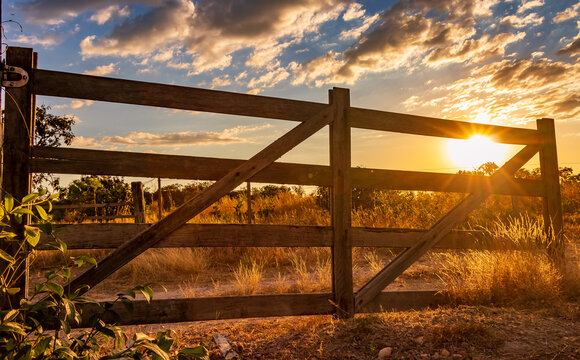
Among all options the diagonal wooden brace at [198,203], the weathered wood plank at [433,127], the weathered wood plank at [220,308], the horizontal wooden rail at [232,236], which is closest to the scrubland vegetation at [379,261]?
the horizontal wooden rail at [232,236]

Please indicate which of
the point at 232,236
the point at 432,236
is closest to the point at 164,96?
the point at 232,236

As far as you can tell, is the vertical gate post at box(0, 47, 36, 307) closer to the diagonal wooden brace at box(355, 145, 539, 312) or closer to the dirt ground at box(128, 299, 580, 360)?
the dirt ground at box(128, 299, 580, 360)

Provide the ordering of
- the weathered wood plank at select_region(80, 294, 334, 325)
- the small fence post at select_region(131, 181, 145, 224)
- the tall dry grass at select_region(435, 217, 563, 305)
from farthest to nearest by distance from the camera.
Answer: the small fence post at select_region(131, 181, 145, 224) → the tall dry grass at select_region(435, 217, 563, 305) → the weathered wood plank at select_region(80, 294, 334, 325)

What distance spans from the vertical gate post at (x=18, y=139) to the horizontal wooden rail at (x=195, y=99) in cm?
13

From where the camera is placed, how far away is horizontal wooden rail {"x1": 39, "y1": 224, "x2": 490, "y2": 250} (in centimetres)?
335

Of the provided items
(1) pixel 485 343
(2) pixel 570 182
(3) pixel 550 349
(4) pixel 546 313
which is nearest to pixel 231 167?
(1) pixel 485 343

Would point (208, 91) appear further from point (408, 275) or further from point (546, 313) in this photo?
point (408, 275)

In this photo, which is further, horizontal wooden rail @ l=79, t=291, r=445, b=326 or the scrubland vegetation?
the scrubland vegetation

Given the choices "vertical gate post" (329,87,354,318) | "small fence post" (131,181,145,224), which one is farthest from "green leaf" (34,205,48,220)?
"small fence post" (131,181,145,224)

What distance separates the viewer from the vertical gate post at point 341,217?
415cm

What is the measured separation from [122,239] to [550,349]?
3.48 m

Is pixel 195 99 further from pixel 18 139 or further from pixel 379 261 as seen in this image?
pixel 379 261

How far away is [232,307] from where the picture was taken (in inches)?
147

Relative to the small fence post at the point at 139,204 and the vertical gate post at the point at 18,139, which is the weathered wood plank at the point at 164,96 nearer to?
the vertical gate post at the point at 18,139
